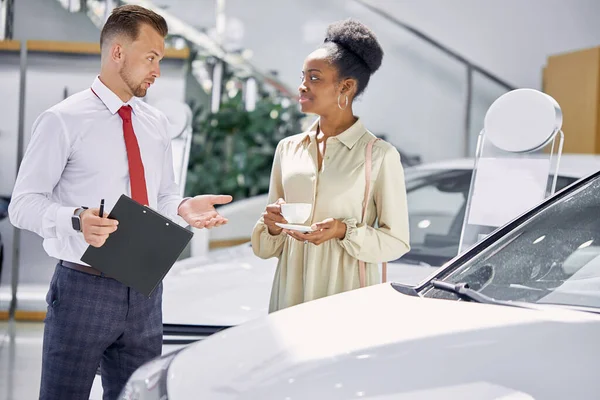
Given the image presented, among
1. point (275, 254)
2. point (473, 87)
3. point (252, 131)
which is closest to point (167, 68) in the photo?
point (252, 131)

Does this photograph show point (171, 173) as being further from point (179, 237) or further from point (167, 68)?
point (167, 68)

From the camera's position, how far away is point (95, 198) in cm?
216

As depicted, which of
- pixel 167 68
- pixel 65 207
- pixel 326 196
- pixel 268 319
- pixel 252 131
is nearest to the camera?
pixel 268 319

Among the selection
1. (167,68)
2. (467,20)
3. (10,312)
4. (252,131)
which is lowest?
(10,312)

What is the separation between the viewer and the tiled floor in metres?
3.97

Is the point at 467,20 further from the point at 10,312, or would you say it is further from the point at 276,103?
the point at 10,312

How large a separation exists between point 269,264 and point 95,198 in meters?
1.27

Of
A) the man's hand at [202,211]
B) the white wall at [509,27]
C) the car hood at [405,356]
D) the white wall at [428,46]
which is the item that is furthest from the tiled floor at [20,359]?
the white wall at [509,27]

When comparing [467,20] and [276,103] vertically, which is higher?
[467,20]

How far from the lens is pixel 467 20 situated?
712 cm

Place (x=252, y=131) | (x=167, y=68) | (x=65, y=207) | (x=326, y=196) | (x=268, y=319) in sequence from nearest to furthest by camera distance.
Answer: (x=268, y=319), (x=65, y=207), (x=326, y=196), (x=167, y=68), (x=252, y=131)

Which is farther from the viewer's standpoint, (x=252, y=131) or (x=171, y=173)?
(x=252, y=131)

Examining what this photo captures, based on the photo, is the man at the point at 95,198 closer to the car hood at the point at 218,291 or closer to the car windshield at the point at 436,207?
the car hood at the point at 218,291

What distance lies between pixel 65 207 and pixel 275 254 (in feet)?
2.23
